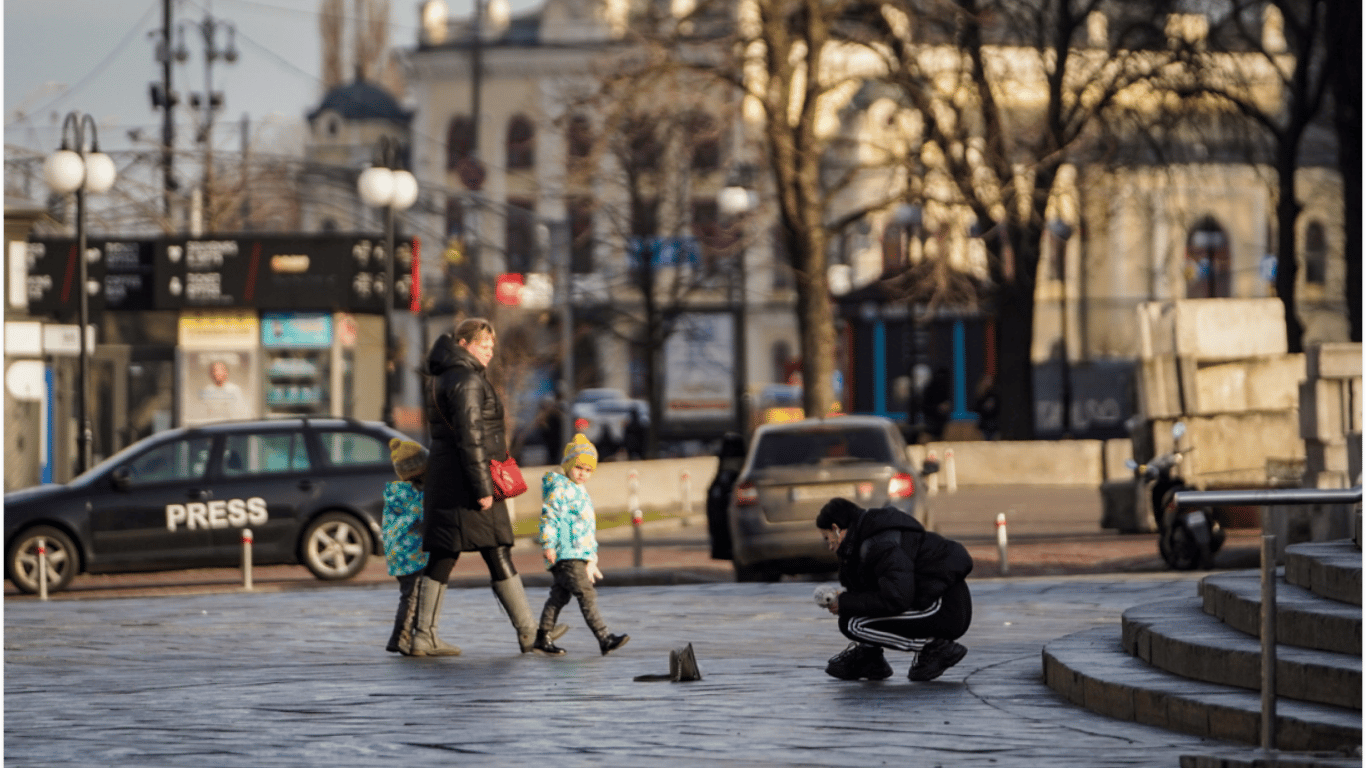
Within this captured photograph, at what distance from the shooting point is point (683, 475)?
28531 mm

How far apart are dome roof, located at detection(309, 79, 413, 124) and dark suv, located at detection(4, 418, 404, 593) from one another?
6804 cm

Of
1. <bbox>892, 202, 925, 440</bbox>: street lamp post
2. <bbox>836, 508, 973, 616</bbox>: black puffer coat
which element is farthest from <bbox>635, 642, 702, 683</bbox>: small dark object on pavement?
<bbox>892, 202, 925, 440</bbox>: street lamp post

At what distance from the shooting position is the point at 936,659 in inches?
392

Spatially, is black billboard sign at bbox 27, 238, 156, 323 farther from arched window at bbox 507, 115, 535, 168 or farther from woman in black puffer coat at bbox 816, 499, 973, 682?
arched window at bbox 507, 115, 535, 168

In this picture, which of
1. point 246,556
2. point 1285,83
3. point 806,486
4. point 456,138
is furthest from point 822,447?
point 456,138

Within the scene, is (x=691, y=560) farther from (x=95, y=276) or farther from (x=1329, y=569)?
(x=95, y=276)

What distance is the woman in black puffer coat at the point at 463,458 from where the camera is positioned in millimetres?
11141

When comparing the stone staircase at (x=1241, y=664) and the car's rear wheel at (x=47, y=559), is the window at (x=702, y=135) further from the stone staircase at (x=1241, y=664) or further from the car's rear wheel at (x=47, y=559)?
the stone staircase at (x=1241, y=664)

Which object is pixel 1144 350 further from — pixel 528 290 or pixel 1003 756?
pixel 528 290

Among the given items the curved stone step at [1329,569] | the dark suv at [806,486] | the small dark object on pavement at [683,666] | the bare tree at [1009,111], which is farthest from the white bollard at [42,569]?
the bare tree at [1009,111]

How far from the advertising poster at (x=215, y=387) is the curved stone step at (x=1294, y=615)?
21.3 m

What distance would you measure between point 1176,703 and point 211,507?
41.4 feet

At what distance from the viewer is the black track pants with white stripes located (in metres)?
9.89

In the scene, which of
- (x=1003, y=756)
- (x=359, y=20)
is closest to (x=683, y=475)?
(x=1003, y=756)
